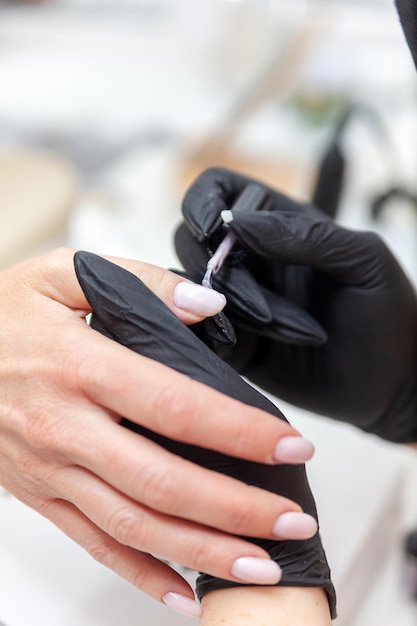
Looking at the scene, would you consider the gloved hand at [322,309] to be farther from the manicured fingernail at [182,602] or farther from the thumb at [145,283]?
the manicured fingernail at [182,602]

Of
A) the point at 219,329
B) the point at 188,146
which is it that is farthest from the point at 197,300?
the point at 188,146

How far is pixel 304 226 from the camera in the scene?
63 cm

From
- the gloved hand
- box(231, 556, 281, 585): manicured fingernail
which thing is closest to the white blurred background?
the gloved hand

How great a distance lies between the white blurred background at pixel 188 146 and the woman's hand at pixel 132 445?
0.18 m

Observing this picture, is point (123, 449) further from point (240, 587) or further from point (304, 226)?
point (304, 226)

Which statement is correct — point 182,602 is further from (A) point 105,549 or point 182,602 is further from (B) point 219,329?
(B) point 219,329

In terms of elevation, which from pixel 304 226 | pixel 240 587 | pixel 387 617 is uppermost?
pixel 304 226

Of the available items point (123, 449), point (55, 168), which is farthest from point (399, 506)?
point (55, 168)

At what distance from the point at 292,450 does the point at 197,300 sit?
0.14 metres

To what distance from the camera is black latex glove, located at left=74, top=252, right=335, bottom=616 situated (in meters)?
0.46

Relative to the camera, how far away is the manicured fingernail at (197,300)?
0.49 metres

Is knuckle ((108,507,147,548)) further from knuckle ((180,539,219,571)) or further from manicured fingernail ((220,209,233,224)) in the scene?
manicured fingernail ((220,209,233,224))

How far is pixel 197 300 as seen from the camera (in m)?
0.49

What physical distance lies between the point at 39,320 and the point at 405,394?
463mm
